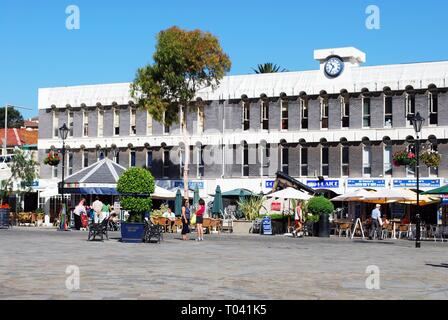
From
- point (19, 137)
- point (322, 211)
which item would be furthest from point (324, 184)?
point (19, 137)

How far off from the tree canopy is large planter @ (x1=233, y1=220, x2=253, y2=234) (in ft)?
30.1

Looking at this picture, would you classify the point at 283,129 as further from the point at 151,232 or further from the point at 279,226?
the point at 151,232

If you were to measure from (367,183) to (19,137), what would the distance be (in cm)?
4248

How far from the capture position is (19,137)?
7931 centimetres

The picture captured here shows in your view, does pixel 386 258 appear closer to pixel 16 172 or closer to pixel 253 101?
pixel 253 101

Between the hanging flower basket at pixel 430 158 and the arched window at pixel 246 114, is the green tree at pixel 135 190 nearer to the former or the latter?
the hanging flower basket at pixel 430 158

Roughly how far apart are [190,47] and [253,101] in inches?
266

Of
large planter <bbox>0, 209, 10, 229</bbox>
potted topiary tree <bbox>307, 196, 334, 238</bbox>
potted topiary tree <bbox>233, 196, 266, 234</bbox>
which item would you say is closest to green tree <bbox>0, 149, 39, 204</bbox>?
large planter <bbox>0, 209, 10, 229</bbox>

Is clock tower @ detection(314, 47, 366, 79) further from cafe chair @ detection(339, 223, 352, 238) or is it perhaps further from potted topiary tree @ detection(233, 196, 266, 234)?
cafe chair @ detection(339, 223, 352, 238)

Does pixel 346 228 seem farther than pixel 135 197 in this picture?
Yes

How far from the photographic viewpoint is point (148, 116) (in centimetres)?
5522

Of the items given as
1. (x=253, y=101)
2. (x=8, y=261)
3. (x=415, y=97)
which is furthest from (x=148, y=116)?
(x=8, y=261)

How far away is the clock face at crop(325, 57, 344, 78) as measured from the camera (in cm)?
4903

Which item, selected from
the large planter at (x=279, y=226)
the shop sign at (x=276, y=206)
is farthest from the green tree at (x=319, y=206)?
the shop sign at (x=276, y=206)
